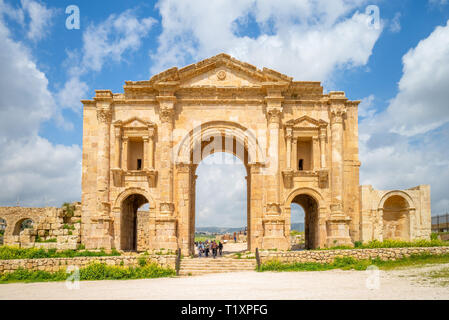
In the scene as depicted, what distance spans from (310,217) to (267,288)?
43.4 ft

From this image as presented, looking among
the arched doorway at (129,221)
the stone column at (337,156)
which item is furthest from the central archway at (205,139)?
the stone column at (337,156)

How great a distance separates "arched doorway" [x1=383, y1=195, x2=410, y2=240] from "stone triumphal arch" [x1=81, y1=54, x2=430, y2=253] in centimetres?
6

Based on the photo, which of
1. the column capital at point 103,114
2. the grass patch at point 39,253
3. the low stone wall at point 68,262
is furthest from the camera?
the column capital at point 103,114

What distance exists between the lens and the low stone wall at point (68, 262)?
18188 mm

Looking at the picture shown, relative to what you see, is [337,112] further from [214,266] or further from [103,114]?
[103,114]

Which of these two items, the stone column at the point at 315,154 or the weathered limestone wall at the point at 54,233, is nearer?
the weathered limestone wall at the point at 54,233

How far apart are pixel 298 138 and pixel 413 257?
8.65 m

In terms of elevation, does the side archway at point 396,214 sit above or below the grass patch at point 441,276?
above

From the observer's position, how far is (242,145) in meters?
24.1

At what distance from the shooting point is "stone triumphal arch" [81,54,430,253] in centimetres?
2277

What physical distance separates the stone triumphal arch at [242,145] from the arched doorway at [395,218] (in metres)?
0.06

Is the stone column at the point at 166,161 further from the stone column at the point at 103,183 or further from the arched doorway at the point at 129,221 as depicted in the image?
the stone column at the point at 103,183
